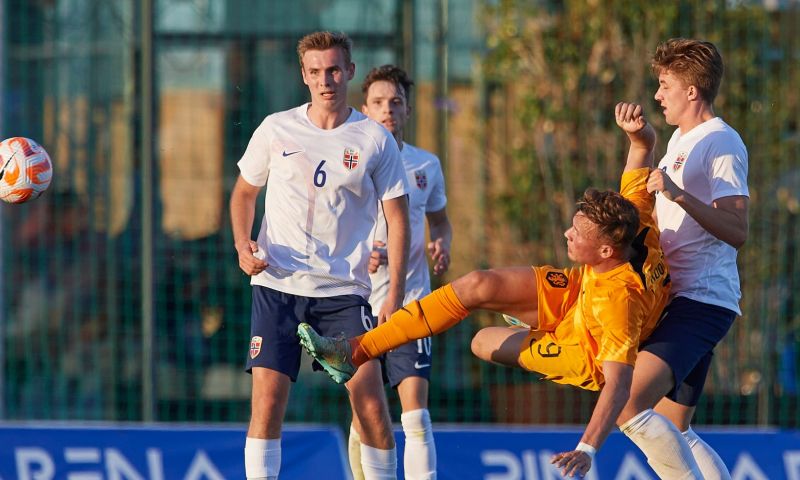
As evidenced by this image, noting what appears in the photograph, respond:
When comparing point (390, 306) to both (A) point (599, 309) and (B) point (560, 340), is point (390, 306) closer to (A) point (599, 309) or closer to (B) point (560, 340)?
(B) point (560, 340)

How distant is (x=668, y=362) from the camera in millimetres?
5238

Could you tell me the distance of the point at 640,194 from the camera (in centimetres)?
542

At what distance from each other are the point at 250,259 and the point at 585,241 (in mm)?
1383

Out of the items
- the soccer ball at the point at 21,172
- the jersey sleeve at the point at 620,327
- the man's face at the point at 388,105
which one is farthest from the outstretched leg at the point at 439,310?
the soccer ball at the point at 21,172

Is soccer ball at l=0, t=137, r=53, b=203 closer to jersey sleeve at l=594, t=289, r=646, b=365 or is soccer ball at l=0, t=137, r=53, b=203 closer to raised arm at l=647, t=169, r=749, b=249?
jersey sleeve at l=594, t=289, r=646, b=365

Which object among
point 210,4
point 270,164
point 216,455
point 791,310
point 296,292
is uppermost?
point 210,4

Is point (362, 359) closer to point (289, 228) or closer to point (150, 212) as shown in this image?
point (289, 228)

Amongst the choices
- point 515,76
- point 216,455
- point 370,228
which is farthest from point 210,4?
point 370,228

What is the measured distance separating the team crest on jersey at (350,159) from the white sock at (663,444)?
1.55 metres

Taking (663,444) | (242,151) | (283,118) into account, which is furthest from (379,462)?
(242,151)

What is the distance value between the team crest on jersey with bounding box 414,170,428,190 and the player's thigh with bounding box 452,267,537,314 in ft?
4.88

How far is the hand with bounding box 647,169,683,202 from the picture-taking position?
5027 millimetres

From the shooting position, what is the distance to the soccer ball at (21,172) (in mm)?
6219

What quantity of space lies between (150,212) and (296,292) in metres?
3.12
